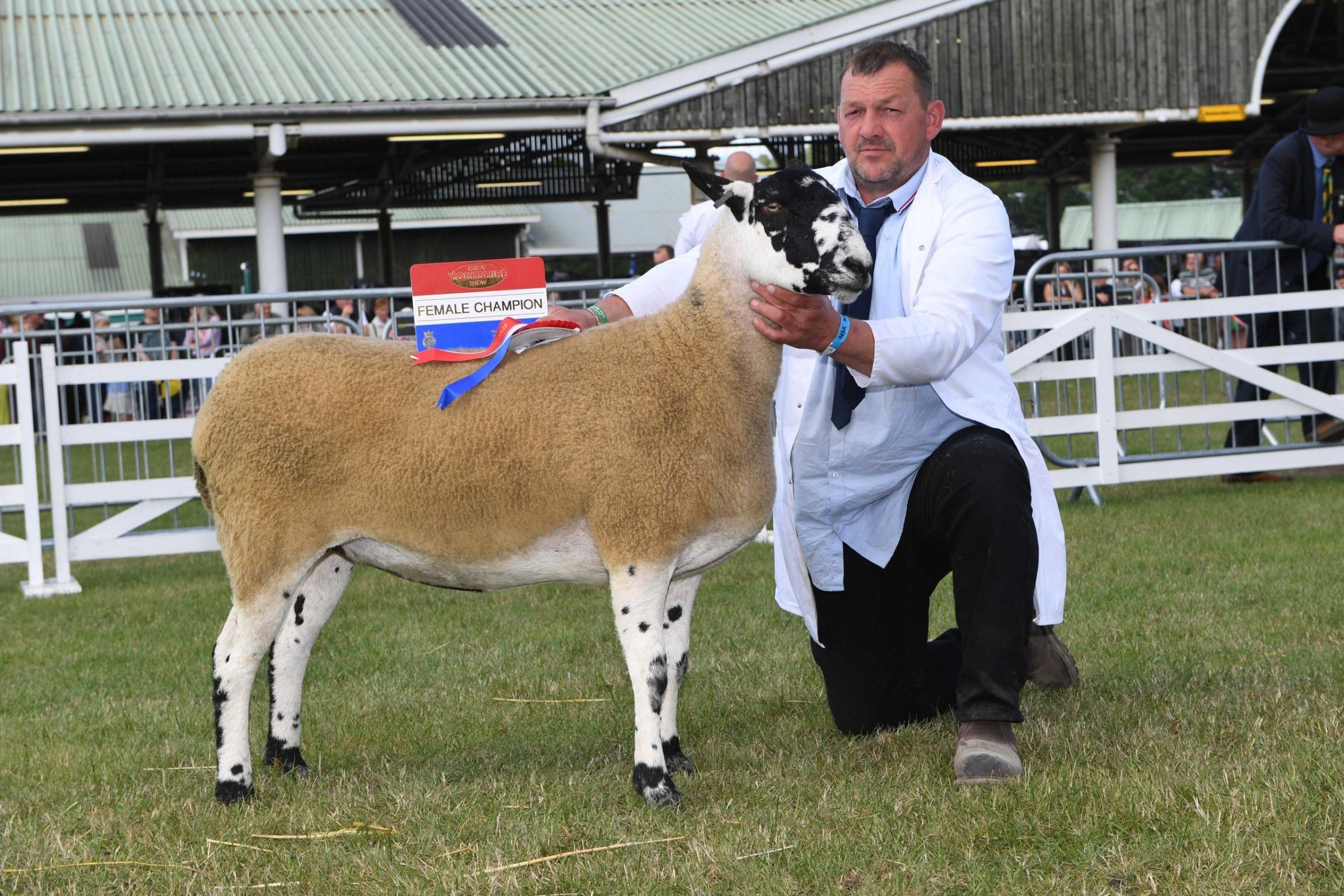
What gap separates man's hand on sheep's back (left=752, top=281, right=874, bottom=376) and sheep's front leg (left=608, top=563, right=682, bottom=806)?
707mm

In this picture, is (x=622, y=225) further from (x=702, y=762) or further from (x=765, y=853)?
(x=765, y=853)

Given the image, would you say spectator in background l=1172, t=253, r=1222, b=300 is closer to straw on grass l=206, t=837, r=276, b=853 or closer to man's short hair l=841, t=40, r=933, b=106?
man's short hair l=841, t=40, r=933, b=106

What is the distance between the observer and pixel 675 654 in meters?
4.09

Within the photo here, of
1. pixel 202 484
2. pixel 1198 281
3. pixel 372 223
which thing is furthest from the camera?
pixel 372 223

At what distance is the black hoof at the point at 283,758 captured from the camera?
4238 millimetres

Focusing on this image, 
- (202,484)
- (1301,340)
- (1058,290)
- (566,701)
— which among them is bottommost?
(566,701)

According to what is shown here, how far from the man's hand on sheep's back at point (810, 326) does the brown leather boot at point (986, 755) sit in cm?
108

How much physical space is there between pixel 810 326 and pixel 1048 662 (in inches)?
76.3

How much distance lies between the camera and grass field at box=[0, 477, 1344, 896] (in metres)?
3.29

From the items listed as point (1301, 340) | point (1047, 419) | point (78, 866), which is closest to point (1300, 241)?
point (1301, 340)

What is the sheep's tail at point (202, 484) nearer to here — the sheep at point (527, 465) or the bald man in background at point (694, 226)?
the sheep at point (527, 465)

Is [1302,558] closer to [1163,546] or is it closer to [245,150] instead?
[1163,546]

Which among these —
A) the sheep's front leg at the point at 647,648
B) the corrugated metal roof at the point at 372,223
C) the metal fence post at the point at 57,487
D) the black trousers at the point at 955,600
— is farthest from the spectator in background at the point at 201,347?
the corrugated metal roof at the point at 372,223

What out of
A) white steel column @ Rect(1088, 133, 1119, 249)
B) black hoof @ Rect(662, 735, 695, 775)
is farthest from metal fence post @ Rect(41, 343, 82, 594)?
white steel column @ Rect(1088, 133, 1119, 249)
